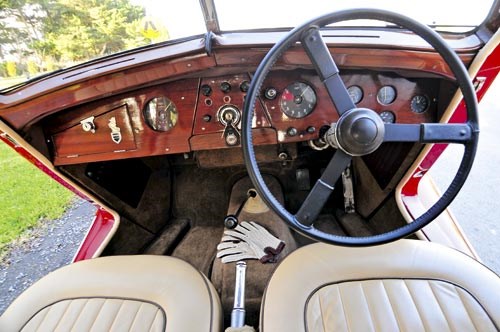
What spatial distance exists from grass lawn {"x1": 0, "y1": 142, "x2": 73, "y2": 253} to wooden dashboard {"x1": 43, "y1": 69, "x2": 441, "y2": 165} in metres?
1.88

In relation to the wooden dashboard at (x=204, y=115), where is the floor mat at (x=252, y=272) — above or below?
below

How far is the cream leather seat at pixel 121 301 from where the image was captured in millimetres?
997

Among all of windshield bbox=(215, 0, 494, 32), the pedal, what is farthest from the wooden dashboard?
the pedal

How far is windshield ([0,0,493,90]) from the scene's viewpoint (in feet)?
4.04

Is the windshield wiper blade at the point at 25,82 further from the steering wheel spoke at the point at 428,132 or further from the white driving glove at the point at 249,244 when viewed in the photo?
the steering wheel spoke at the point at 428,132

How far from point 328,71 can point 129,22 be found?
0.92 m

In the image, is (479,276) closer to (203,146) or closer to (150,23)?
(203,146)

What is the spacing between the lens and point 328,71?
0.94 metres

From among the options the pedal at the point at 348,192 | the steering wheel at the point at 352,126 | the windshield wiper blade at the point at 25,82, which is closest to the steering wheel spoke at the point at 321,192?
the steering wheel at the point at 352,126

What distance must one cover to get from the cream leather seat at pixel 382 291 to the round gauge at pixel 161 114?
0.75 meters

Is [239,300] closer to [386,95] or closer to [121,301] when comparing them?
[121,301]

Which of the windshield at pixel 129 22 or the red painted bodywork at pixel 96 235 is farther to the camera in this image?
the red painted bodywork at pixel 96 235

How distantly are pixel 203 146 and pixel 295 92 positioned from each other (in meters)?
0.45

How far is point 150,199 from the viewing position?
6.73 feet
